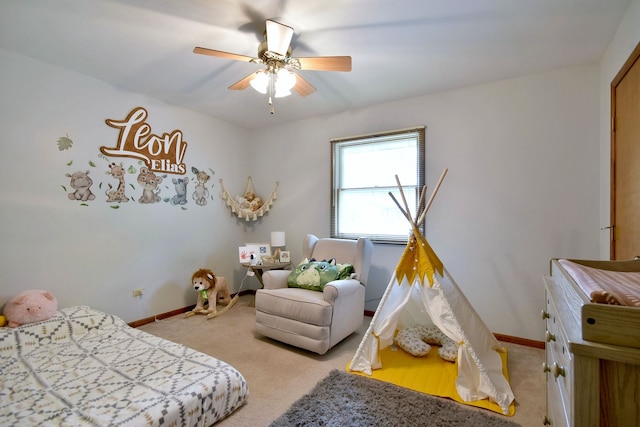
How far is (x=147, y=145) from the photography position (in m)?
3.21

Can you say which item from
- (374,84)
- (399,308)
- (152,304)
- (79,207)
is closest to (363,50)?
(374,84)

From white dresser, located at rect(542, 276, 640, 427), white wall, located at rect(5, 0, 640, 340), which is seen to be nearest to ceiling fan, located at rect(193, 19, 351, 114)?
white wall, located at rect(5, 0, 640, 340)

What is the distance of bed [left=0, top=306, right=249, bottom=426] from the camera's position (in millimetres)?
1401

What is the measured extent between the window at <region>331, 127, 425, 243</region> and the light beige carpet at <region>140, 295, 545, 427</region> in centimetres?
121

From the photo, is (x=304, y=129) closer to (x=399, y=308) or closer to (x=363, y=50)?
(x=363, y=50)

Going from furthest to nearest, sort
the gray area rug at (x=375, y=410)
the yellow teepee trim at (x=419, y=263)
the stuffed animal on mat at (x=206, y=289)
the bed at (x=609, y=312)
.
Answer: the stuffed animal on mat at (x=206, y=289) → the yellow teepee trim at (x=419, y=263) → the gray area rug at (x=375, y=410) → the bed at (x=609, y=312)

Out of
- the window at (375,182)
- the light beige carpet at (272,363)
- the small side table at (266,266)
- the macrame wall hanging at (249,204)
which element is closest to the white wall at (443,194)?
the window at (375,182)

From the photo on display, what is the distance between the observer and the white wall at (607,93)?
180 centimetres

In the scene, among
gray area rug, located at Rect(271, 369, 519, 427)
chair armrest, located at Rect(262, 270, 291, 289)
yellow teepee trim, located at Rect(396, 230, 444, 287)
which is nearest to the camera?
gray area rug, located at Rect(271, 369, 519, 427)

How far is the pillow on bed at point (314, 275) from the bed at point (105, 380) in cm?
111

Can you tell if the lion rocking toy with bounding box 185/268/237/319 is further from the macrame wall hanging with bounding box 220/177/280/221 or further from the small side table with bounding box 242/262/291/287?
the macrame wall hanging with bounding box 220/177/280/221

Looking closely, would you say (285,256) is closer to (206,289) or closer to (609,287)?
(206,289)

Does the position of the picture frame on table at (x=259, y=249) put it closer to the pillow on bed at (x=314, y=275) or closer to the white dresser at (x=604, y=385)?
the pillow on bed at (x=314, y=275)

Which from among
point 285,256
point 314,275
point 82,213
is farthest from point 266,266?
point 82,213
